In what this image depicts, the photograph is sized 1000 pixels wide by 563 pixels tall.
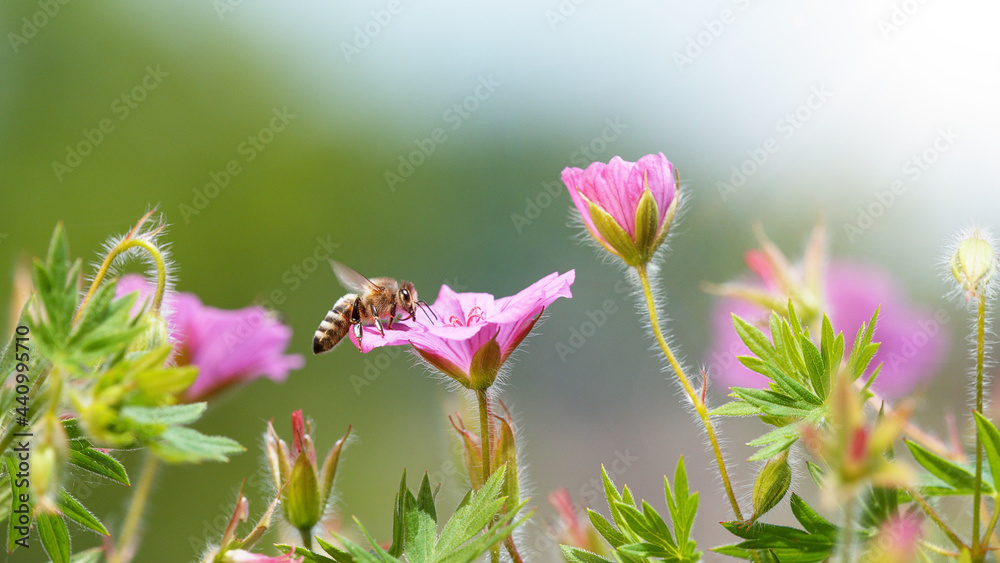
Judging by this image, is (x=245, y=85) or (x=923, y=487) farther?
(x=245, y=85)

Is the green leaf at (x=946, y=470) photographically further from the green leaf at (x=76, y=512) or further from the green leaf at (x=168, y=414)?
the green leaf at (x=76, y=512)

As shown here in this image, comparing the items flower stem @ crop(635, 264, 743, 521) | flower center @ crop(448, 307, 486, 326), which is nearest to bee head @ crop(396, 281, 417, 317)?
flower center @ crop(448, 307, 486, 326)

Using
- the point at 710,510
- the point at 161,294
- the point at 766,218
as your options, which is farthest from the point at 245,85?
the point at 161,294

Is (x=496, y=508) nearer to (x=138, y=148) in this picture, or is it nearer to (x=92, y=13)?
(x=138, y=148)

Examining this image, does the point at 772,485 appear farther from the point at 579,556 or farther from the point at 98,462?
the point at 98,462

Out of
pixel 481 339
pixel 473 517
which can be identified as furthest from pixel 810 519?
pixel 481 339

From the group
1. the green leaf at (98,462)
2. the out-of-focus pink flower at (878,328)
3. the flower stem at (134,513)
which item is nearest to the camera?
the green leaf at (98,462)

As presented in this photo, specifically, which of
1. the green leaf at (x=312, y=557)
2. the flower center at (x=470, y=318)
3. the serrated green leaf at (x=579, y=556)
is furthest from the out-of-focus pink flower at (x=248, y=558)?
the flower center at (x=470, y=318)
